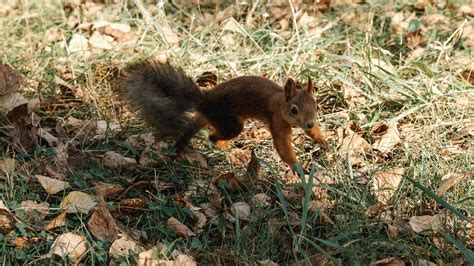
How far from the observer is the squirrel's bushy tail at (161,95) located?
3.95 m

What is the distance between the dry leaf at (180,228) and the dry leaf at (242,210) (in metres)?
0.20

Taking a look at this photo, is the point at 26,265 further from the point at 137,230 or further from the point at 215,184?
the point at 215,184

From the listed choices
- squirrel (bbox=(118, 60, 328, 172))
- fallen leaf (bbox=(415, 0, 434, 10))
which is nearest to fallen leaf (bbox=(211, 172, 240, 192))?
squirrel (bbox=(118, 60, 328, 172))

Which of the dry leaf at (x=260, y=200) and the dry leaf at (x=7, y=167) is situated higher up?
the dry leaf at (x=7, y=167)

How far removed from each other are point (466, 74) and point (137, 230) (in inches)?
89.7

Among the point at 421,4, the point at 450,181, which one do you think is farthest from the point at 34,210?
the point at 421,4

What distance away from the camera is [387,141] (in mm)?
→ 3973

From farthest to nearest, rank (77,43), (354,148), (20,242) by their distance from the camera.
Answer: (77,43) < (354,148) < (20,242)

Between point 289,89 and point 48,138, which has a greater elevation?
point 289,89

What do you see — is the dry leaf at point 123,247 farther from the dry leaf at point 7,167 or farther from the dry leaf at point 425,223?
the dry leaf at point 425,223

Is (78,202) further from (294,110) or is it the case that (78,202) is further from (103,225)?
(294,110)

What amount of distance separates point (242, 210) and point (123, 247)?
57cm

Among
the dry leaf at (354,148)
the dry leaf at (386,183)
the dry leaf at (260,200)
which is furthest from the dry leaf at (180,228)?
the dry leaf at (354,148)

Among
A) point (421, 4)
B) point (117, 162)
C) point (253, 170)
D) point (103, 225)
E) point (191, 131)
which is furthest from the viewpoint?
point (421, 4)
